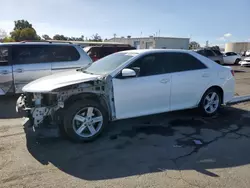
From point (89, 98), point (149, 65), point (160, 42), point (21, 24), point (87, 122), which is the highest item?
point (21, 24)

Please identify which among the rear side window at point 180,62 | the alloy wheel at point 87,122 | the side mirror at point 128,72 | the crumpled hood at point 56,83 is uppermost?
the rear side window at point 180,62

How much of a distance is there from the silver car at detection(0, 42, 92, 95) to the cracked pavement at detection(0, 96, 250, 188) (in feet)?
6.25

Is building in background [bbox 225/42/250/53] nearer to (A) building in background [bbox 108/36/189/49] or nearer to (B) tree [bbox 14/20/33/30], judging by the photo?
(A) building in background [bbox 108/36/189/49]

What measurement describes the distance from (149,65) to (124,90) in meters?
0.87

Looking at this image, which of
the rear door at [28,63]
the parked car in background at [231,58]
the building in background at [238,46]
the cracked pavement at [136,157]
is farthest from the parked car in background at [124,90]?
the building in background at [238,46]

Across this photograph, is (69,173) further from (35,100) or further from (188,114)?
(188,114)

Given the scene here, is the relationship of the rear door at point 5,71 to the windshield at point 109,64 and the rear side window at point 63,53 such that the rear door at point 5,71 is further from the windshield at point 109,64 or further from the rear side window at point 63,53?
the windshield at point 109,64

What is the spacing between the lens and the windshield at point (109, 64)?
492cm

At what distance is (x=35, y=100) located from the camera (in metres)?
4.20

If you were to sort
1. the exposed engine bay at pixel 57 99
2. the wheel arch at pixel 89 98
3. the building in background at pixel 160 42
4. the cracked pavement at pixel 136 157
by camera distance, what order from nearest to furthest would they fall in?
the cracked pavement at pixel 136 157 → the exposed engine bay at pixel 57 99 → the wheel arch at pixel 89 98 → the building in background at pixel 160 42

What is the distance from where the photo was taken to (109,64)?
5.18 meters

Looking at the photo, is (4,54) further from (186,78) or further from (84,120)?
(186,78)

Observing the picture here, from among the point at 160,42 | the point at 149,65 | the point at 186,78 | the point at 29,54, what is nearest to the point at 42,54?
the point at 29,54

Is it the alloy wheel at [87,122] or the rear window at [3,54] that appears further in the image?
the rear window at [3,54]
